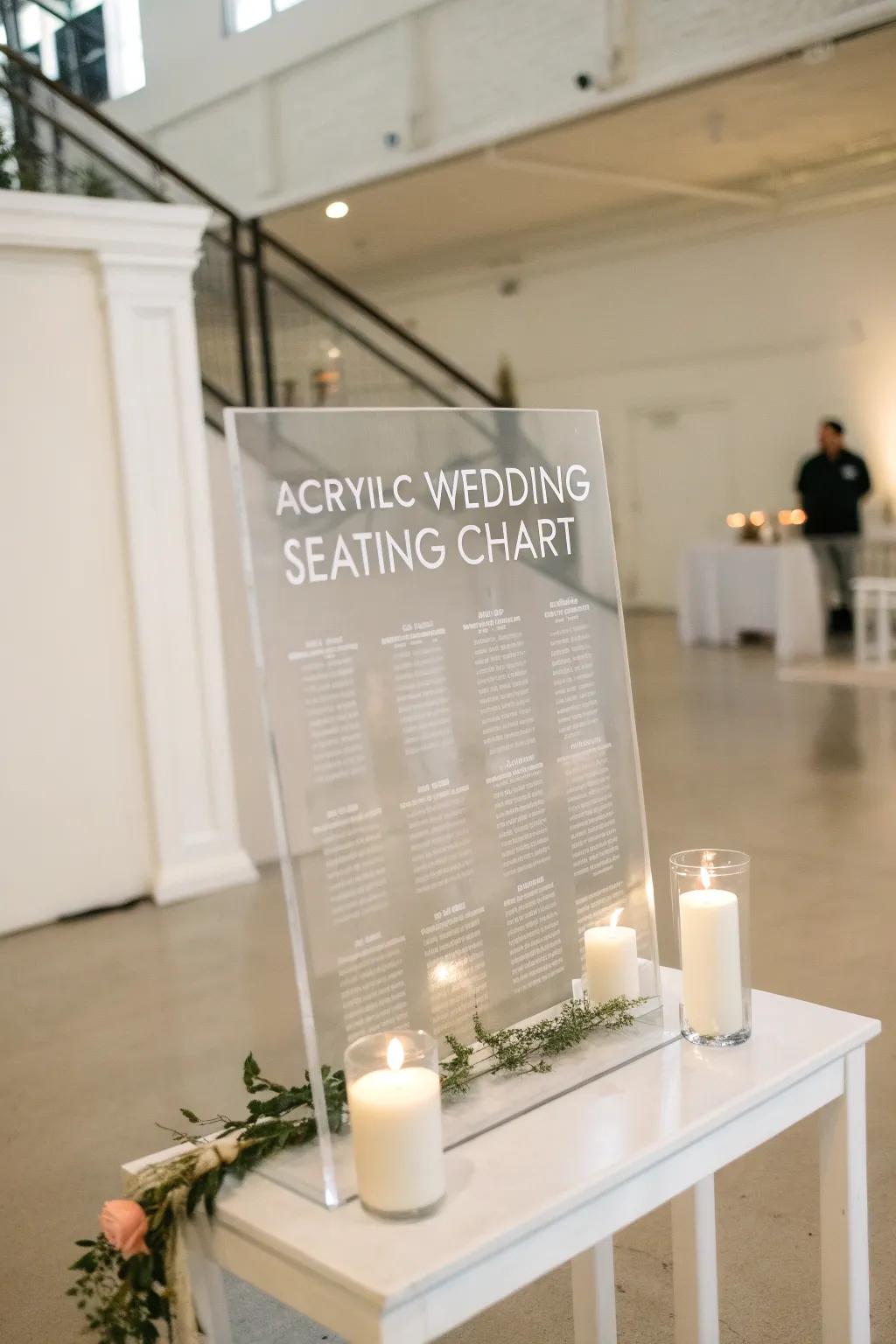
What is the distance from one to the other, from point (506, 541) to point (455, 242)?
12.3 meters

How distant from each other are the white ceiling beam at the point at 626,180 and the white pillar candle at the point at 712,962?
25.6 feet

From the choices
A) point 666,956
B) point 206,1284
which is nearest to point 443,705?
point 206,1284

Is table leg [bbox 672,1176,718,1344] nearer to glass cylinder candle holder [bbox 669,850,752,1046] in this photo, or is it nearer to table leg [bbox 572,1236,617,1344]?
table leg [bbox 572,1236,617,1344]

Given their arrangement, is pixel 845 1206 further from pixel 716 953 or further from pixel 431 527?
pixel 431 527

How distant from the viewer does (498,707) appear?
66.5 inches

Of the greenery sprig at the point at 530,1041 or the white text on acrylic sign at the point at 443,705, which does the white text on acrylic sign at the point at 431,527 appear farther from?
the greenery sprig at the point at 530,1041

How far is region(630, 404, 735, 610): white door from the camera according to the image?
41.5ft

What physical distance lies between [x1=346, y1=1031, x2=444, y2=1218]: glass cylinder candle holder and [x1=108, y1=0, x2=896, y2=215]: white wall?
21.2ft

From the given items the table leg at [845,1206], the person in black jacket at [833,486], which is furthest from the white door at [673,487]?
the table leg at [845,1206]

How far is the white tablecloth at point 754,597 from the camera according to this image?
9688mm

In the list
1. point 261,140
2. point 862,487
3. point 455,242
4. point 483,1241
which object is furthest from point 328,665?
point 455,242

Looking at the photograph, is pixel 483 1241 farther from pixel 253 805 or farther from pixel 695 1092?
pixel 253 805

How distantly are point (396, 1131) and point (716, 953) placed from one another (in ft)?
1.78

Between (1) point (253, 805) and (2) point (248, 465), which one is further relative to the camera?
(1) point (253, 805)
